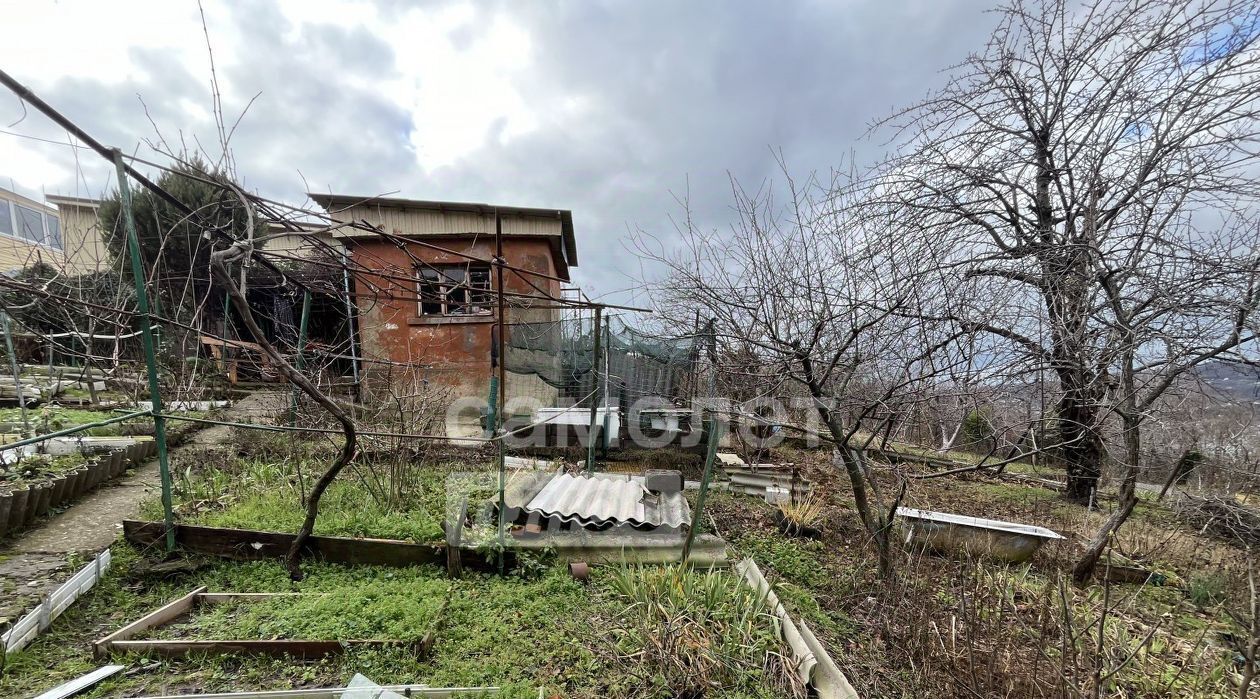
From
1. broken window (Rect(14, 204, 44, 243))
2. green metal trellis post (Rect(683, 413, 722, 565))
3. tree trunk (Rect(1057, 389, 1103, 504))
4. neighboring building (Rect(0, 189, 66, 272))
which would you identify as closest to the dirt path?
neighboring building (Rect(0, 189, 66, 272))

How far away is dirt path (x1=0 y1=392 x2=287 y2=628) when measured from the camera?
7.92 feet

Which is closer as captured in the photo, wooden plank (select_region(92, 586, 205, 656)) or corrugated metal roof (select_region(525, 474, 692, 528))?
wooden plank (select_region(92, 586, 205, 656))

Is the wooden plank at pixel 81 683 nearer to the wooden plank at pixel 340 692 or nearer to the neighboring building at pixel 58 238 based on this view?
the wooden plank at pixel 340 692

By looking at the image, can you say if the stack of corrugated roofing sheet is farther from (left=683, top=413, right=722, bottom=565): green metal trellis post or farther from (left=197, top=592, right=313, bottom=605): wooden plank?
(left=197, top=592, right=313, bottom=605): wooden plank

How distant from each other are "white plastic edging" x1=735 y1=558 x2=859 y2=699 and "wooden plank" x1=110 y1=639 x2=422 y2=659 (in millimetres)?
2196

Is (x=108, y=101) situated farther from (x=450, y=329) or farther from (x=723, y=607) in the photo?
A: (x=450, y=329)

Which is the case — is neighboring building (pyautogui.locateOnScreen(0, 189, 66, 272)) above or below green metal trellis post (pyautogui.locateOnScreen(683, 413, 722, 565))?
above

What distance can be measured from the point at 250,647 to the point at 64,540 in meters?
2.25

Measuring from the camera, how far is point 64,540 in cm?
307

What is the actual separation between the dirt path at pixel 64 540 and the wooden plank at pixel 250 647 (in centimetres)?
68

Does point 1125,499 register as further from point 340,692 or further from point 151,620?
point 151,620

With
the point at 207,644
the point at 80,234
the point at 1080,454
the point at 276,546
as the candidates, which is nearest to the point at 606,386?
the point at 276,546

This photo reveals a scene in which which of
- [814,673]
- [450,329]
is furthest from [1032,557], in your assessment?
[450,329]

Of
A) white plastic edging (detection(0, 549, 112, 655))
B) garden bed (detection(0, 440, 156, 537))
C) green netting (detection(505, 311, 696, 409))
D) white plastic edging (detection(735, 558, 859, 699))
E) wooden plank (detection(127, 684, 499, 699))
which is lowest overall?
white plastic edging (detection(735, 558, 859, 699))
